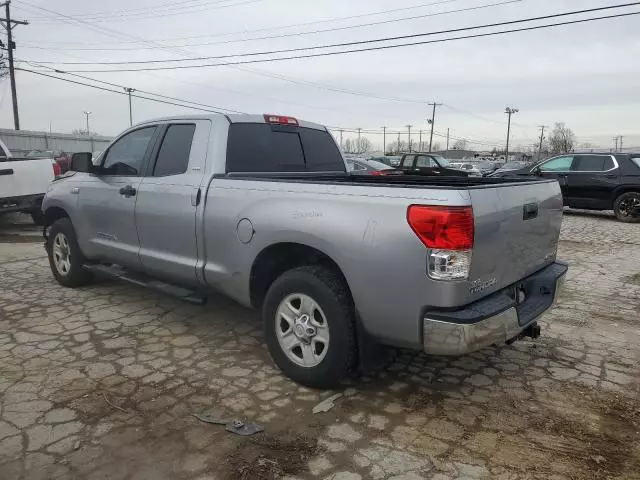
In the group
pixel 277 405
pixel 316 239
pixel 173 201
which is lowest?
pixel 277 405

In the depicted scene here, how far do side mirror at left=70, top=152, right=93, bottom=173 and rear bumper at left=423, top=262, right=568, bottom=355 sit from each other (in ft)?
12.4

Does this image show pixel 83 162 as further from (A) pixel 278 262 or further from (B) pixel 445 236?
(B) pixel 445 236

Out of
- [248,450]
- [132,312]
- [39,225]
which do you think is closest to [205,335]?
[132,312]

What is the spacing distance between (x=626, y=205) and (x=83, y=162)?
1220cm

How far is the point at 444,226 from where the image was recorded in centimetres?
276

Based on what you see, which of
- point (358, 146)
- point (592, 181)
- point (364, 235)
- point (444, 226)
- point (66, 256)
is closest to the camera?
point (444, 226)

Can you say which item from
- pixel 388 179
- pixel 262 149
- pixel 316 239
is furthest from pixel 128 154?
pixel 316 239

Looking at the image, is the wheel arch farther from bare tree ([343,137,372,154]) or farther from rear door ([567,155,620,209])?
bare tree ([343,137,372,154])

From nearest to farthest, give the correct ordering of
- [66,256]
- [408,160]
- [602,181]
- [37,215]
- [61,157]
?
[66,256]
[37,215]
[602,181]
[61,157]
[408,160]

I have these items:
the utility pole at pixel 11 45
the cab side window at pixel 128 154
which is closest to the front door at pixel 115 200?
the cab side window at pixel 128 154

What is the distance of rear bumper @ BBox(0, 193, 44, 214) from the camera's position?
9.15 m

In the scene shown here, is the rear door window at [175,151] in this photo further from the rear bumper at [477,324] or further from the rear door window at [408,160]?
the rear door window at [408,160]

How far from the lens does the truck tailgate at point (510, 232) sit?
291cm

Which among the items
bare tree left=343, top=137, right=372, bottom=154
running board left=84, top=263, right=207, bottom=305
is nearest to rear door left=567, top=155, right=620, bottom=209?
running board left=84, top=263, right=207, bottom=305
